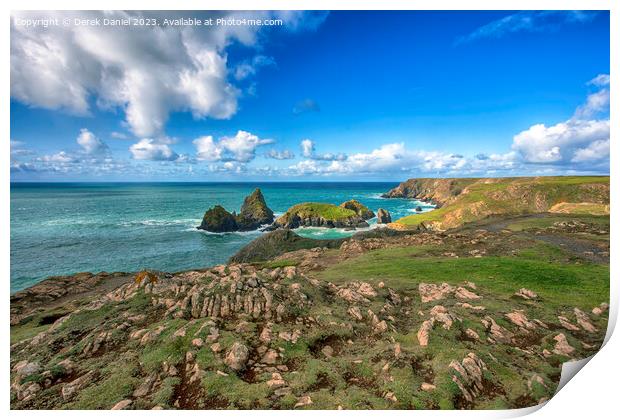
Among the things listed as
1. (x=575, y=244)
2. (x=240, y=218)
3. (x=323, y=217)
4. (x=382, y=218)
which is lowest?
(x=240, y=218)

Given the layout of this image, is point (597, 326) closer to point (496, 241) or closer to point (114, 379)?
point (496, 241)

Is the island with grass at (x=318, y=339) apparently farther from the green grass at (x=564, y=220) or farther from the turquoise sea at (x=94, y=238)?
the green grass at (x=564, y=220)

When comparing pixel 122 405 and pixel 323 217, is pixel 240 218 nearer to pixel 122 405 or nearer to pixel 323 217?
pixel 323 217

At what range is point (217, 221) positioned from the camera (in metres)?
84.8

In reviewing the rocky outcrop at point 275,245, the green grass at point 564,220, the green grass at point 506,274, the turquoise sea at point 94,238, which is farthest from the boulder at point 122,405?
the green grass at point 564,220

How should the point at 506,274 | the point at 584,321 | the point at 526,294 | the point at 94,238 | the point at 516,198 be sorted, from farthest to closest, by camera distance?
1. the point at 516,198
2. the point at 94,238
3. the point at 506,274
4. the point at 526,294
5. the point at 584,321

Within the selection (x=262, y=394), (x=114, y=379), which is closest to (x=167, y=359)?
(x=114, y=379)

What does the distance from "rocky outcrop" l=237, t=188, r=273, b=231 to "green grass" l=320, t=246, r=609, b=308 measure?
66.8m

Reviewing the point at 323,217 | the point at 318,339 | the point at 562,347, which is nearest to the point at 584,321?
the point at 562,347

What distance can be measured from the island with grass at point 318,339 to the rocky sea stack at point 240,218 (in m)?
61.5

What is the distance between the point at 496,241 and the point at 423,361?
26070mm

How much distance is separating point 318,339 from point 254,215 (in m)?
82.7

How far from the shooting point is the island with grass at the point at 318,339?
1031 centimetres

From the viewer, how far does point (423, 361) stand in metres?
11.3
